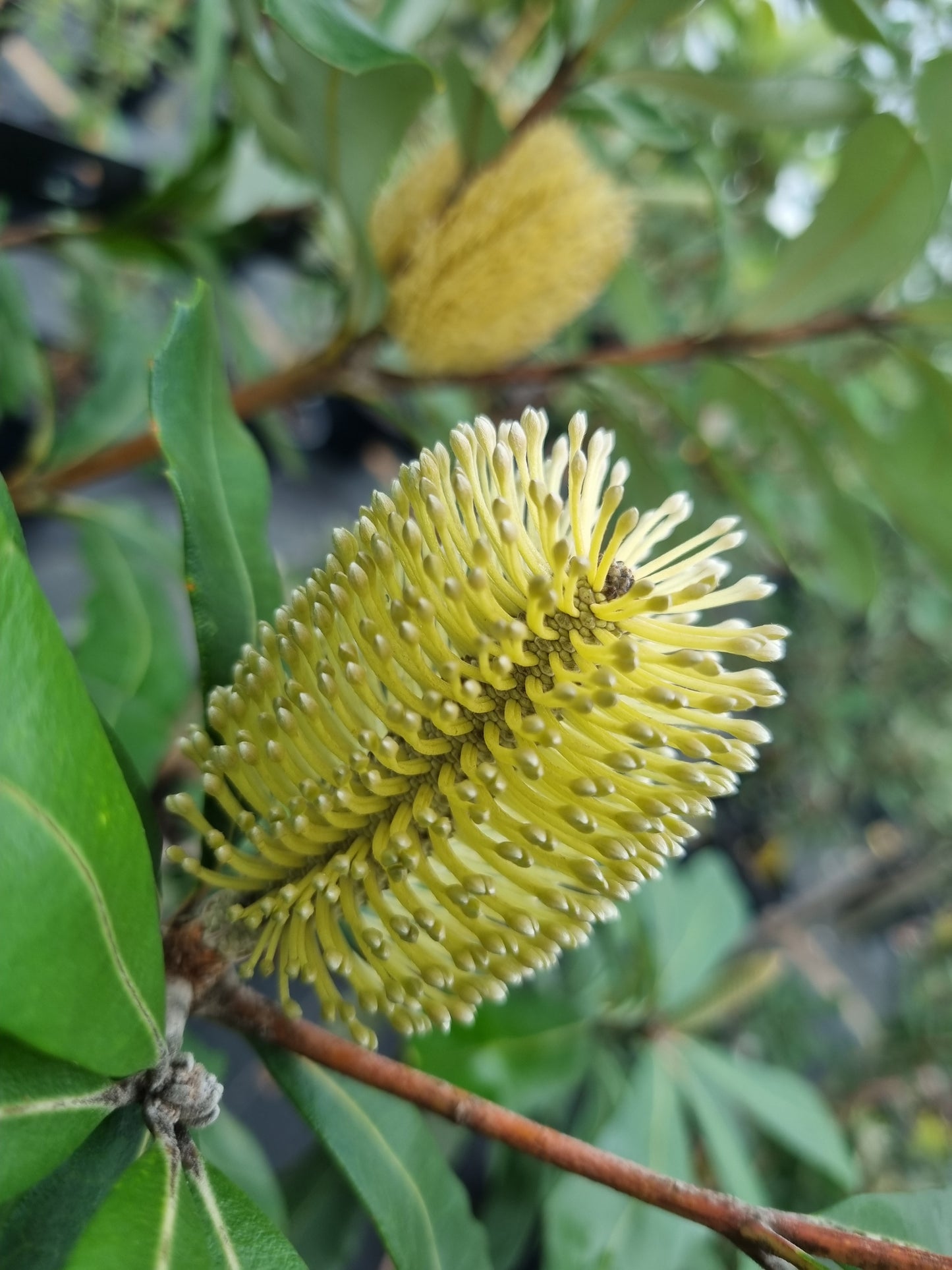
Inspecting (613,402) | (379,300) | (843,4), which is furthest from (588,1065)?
(843,4)

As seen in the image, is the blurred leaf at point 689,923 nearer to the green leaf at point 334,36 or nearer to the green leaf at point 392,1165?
the green leaf at point 392,1165

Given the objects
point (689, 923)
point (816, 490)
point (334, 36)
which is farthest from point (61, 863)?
point (689, 923)

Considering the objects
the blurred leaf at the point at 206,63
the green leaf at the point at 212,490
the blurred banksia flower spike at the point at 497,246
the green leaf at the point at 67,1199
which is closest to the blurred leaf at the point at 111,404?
the blurred leaf at the point at 206,63

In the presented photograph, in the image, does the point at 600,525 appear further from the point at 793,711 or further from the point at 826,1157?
the point at 793,711

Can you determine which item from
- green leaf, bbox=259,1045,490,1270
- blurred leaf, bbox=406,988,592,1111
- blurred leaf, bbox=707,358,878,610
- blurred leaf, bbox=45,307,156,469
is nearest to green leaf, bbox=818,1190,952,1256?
green leaf, bbox=259,1045,490,1270

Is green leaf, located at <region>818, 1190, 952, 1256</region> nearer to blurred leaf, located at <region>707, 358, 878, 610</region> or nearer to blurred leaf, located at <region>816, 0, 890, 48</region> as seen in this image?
blurred leaf, located at <region>707, 358, 878, 610</region>

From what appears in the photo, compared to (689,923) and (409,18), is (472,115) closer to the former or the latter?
(409,18)
